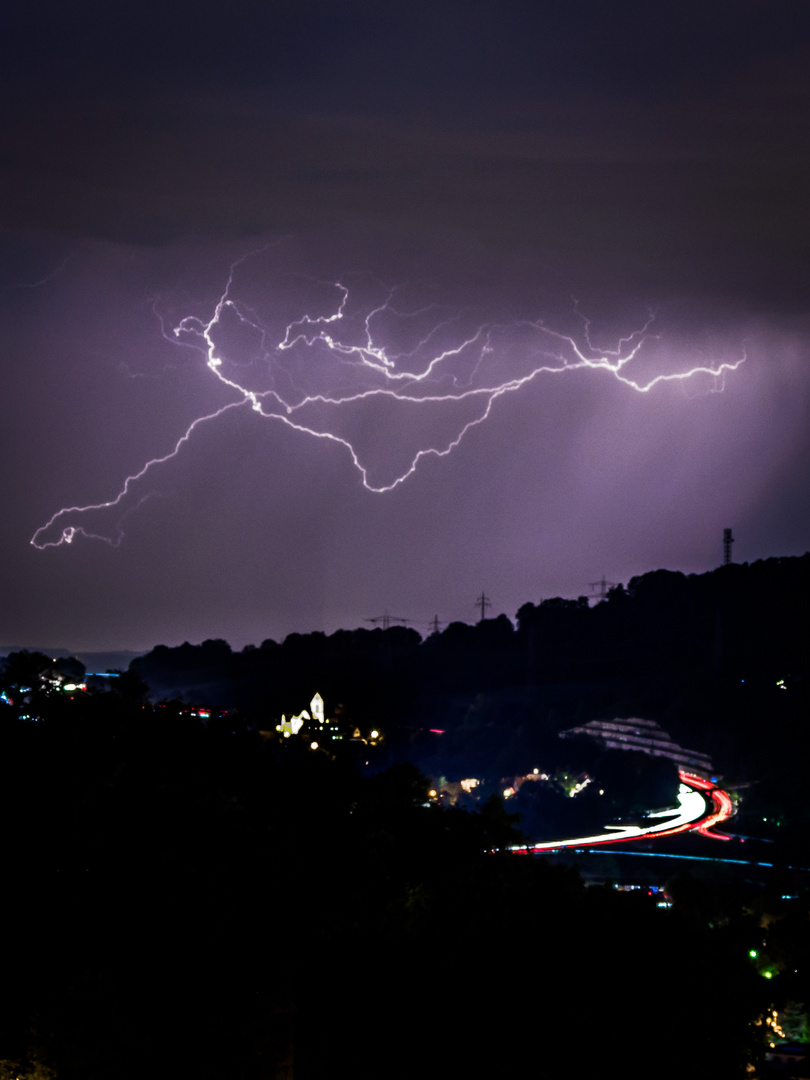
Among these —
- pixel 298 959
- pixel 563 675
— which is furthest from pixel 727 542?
pixel 298 959

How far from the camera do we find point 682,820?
147 feet

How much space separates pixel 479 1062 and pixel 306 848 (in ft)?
12.3

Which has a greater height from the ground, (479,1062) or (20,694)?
(20,694)

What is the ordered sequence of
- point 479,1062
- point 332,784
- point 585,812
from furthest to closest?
point 585,812
point 332,784
point 479,1062

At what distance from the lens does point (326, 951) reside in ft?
38.2

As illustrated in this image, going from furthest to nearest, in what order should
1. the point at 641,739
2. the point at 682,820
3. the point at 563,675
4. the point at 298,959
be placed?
the point at 563,675 < the point at 641,739 < the point at 682,820 < the point at 298,959

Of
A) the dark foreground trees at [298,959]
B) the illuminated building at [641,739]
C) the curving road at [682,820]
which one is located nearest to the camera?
the dark foreground trees at [298,959]

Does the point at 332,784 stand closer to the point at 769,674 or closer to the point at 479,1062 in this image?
the point at 479,1062

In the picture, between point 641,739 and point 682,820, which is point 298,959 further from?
point 641,739

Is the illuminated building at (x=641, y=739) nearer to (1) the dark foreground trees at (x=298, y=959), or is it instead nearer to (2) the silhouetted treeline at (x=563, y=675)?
(2) the silhouetted treeline at (x=563, y=675)

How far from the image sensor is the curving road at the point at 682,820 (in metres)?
41.6

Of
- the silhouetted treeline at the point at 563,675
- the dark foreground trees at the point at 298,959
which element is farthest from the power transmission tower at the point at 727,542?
the dark foreground trees at the point at 298,959

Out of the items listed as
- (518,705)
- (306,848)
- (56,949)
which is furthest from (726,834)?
(56,949)

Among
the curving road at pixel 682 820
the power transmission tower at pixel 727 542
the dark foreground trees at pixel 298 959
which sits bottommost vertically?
the curving road at pixel 682 820
